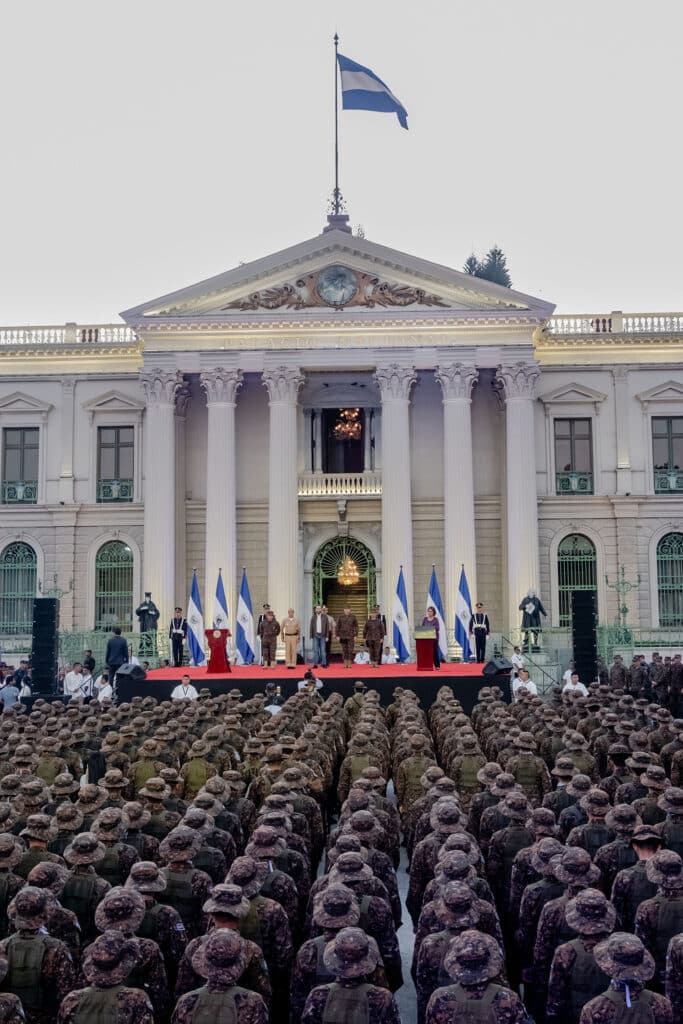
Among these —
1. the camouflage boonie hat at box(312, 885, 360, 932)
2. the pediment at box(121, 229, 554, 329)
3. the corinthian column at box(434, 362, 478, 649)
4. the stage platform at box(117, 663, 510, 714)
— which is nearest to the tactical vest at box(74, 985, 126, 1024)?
the camouflage boonie hat at box(312, 885, 360, 932)

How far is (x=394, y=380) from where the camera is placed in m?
36.2

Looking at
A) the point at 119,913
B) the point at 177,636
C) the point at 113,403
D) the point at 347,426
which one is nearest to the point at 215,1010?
the point at 119,913

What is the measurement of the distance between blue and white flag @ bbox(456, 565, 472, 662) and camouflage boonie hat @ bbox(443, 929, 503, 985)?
26925 millimetres

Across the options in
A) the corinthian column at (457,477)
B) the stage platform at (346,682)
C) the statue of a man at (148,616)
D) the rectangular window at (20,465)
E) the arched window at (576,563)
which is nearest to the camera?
the stage platform at (346,682)

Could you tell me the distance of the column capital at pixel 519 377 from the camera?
3616 cm

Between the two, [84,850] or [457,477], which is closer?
[84,850]

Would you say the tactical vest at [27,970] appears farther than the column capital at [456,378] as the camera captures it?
No

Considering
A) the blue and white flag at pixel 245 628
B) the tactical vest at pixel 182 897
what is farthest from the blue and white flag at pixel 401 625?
the tactical vest at pixel 182 897

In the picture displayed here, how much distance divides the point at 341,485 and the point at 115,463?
7.84m

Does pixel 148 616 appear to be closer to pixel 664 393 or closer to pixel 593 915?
pixel 664 393

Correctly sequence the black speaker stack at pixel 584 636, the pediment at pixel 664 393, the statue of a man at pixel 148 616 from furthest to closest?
1. the pediment at pixel 664 393
2. the statue of a man at pixel 148 616
3. the black speaker stack at pixel 584 636

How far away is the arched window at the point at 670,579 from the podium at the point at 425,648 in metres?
12.5

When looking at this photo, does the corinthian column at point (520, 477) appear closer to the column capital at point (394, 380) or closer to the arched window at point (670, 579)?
the column capital at point (394, 380)

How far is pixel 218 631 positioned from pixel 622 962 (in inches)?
964
